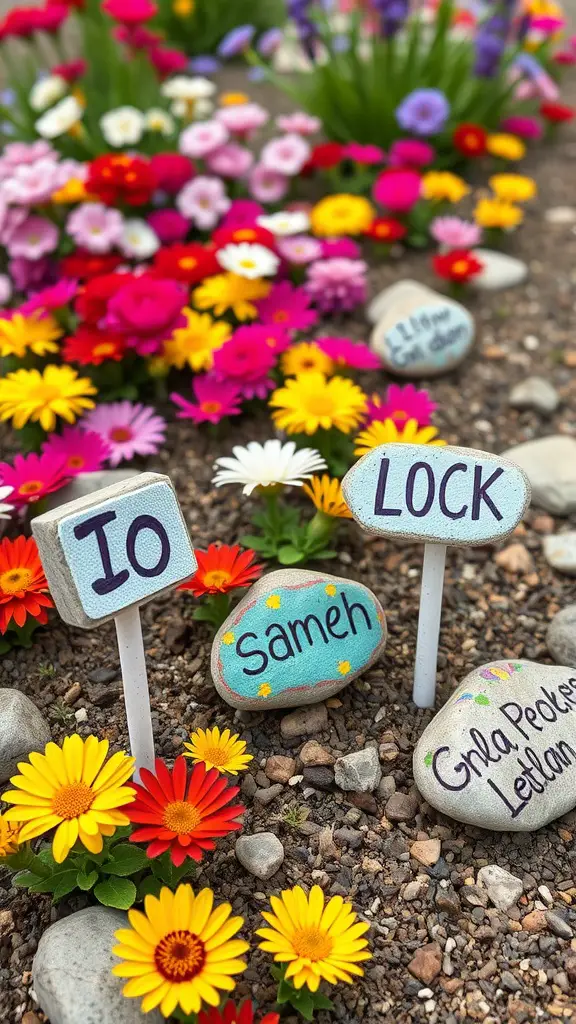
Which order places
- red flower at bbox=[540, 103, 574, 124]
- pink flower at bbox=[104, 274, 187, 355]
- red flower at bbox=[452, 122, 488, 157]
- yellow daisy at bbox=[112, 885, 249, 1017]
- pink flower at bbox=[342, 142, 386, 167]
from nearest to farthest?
yellow daisy at bbox=[112, 885, 249, 1017] → pink flower at bbox=[104, 274, 187, 355] → pink flower at bbox=[342, 142, 386, 167] → red flower at bbox=[452, 122, 488, 157] → red flower at bbox=[540, 103, 574, 124]

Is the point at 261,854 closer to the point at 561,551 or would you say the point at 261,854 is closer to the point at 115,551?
the point at 115,551

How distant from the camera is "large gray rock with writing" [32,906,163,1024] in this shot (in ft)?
4.09

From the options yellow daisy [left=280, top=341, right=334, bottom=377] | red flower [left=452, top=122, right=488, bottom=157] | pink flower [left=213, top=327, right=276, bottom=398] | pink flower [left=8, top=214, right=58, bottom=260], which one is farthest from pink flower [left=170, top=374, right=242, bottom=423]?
red flower [left=452, top=122, right=488, bottom=157]

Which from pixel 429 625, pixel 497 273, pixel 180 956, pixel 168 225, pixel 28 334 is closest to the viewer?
pixel 180 956

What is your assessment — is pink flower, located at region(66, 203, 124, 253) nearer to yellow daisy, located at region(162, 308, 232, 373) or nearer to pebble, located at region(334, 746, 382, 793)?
yellow daisy, located at region(162, 308, 232, 373)

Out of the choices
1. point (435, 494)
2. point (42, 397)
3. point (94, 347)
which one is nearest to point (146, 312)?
point (94, 347)

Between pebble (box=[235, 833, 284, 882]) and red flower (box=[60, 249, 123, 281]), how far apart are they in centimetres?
164

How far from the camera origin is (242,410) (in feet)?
7.73

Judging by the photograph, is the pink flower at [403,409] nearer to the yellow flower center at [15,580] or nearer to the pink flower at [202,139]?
the yellow flower center at [15,580]

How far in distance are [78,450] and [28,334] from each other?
431 mm

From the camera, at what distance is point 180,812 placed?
1.37 m

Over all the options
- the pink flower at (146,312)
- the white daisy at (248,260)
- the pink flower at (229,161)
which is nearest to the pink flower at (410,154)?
the pink flower at (229,161)

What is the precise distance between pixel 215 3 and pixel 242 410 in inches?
117

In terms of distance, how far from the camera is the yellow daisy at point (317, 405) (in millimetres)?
1972
